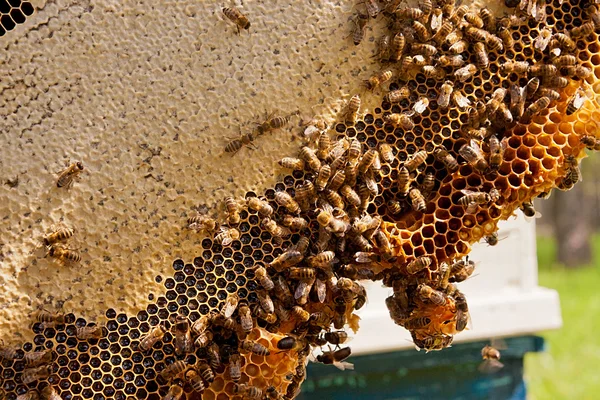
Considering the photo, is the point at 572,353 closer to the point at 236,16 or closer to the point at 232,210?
the point at 232,210

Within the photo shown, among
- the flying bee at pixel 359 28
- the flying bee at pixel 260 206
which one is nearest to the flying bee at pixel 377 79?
the flying bee at pixel 359 28

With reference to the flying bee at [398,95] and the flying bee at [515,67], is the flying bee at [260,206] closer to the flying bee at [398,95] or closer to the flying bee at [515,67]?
the flying bee at [398,95]

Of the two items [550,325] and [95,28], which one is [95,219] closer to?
[95,28]

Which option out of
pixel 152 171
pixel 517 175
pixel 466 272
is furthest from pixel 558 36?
pixel 152 171

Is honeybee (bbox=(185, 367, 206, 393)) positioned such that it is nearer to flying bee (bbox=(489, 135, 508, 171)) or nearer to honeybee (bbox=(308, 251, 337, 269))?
honeybee (bbox=(308, 251, 337, 269))

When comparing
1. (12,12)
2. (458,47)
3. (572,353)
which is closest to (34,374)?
(12,12)

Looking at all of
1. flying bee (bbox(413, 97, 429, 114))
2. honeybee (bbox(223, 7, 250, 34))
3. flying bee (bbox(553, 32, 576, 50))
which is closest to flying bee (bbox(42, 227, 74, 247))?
honeybee (bbox(223, 7, 250, 34))
